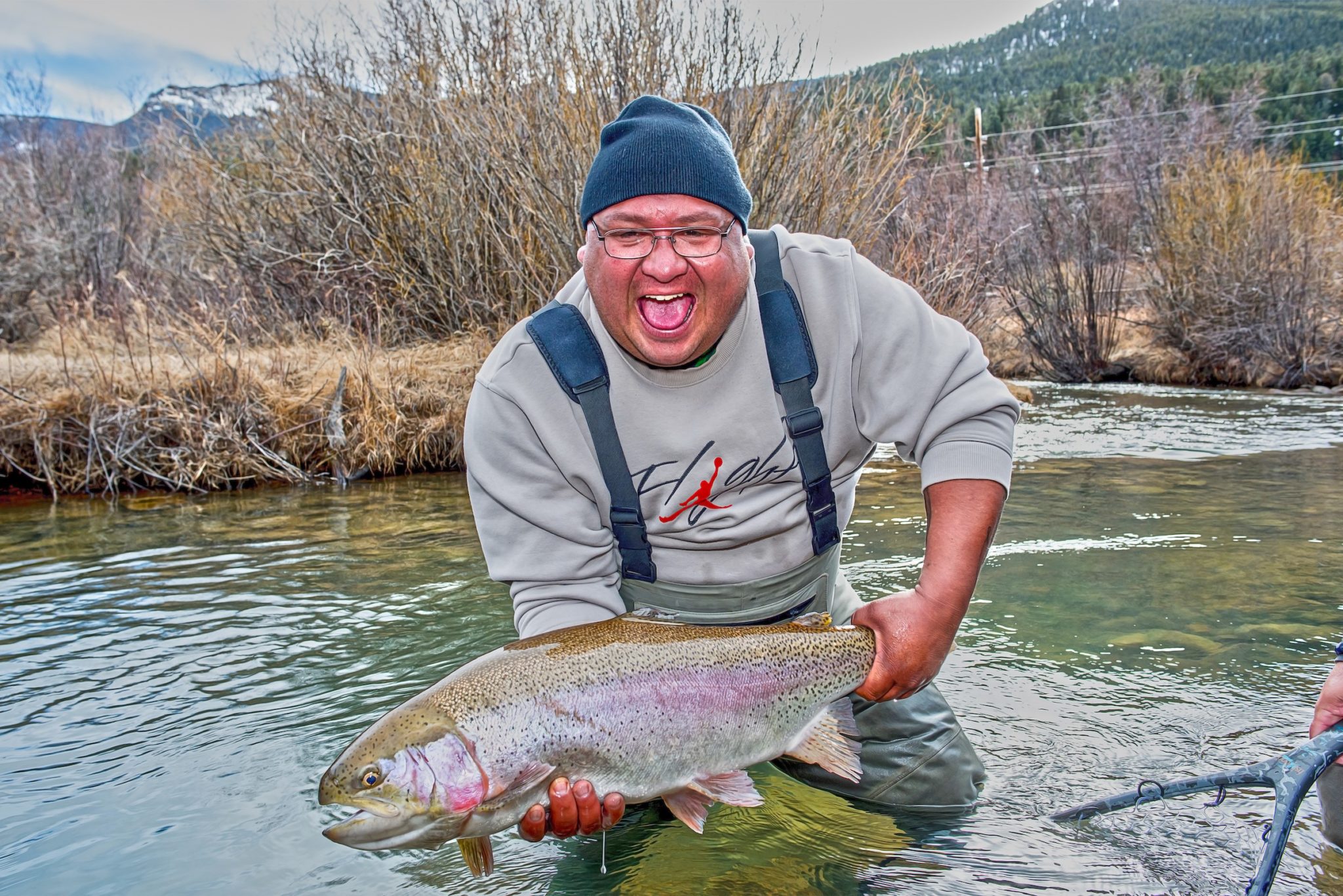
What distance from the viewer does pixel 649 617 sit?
2818mm

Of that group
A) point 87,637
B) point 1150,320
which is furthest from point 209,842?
point 1150,320

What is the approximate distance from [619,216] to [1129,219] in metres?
24.2

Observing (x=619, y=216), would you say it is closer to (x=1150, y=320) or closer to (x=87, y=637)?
(x=87, y=637)

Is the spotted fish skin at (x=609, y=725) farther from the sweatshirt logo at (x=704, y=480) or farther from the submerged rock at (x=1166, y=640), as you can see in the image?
the submerged rock at (x=1166, y=640)

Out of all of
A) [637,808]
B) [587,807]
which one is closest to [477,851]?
[587,807]

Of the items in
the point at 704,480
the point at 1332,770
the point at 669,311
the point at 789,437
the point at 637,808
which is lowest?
the point at 637,808

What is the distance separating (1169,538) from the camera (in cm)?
687

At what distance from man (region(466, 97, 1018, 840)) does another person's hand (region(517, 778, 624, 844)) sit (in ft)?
1.94

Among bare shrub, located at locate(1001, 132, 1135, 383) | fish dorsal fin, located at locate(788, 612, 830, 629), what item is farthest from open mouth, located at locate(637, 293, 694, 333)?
bare shrub, located at locate(1001, 132, 1135, 383)

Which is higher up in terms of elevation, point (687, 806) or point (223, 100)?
point (223, 100)

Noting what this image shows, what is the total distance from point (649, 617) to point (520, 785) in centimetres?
63

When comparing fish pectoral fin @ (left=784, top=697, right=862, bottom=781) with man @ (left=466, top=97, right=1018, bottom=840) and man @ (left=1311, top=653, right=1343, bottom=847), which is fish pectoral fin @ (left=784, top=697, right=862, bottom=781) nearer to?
man @ (left=466, top=97, right=1018, bottom=840)

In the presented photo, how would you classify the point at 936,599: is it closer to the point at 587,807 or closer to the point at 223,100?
the point at 587,807

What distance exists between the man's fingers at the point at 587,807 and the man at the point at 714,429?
604 mm
